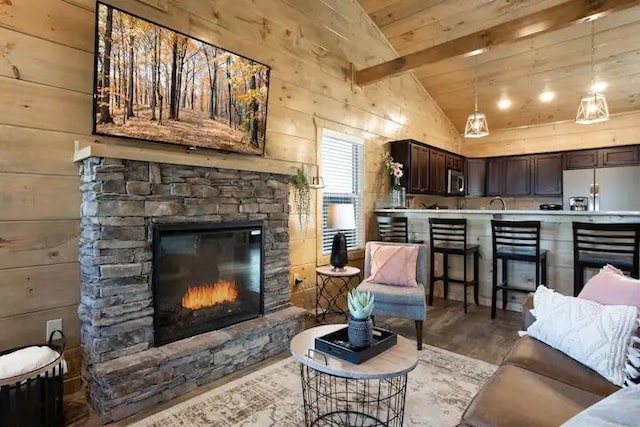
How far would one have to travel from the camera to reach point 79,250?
251 centimetres

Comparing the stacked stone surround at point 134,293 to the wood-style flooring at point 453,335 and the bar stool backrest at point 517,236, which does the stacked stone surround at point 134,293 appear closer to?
the wood-style flooring at point 453,335

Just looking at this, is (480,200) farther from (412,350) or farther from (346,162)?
(412,350)

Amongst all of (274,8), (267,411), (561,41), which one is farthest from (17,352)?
(561,41)

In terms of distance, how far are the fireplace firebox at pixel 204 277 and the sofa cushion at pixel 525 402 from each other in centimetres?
208

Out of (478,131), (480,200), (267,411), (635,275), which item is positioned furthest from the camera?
(480,200)

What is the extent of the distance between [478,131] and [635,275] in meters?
2.25

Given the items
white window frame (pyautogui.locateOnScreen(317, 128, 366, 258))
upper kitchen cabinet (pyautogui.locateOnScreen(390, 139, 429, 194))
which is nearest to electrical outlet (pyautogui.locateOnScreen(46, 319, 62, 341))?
white window frame (pyautogui.locateOnScreen(317, 128, 366, 258))

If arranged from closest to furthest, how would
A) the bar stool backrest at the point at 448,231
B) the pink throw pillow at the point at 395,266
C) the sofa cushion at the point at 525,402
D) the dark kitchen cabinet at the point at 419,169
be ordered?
the sofa cushion at the point at 525,402 < the pink throw pillow at the point at 395,266 < the bar stool backrest at the point at 448,231 < the dark kitchen cabinet at the point at 419,169

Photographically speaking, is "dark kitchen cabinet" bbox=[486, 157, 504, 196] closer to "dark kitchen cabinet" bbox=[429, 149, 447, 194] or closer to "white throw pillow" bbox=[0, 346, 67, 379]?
"dark kitchen cabinet" bbox=[429, 149, 447, 194]

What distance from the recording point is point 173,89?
2.84m

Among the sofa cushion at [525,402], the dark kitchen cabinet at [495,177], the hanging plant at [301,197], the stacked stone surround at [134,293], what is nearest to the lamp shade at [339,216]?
the hanging plant at [301,197]

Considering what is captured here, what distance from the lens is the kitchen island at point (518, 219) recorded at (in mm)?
3973

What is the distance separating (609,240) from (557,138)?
11.6 feet

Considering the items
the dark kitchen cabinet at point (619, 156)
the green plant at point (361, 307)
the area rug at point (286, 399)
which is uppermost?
the dark kitchen cabinet at point (619, 156)
